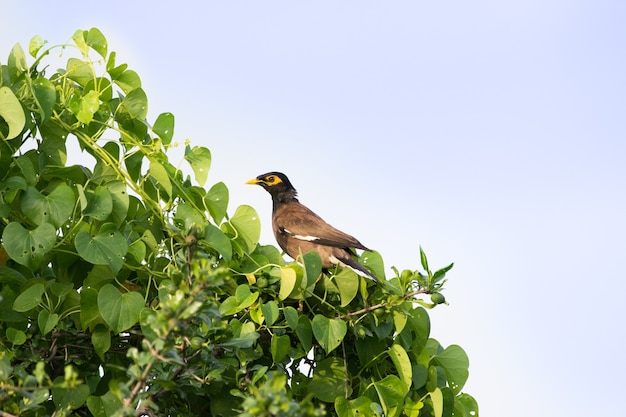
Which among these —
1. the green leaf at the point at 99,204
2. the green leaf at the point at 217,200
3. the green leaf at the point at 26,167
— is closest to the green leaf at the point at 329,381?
the green leaf at the point at 217,200

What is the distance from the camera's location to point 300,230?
4.97 metres

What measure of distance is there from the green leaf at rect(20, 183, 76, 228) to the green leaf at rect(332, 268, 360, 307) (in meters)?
1.04

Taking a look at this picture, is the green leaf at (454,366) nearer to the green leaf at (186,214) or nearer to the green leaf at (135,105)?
the green leaf at (186,214)

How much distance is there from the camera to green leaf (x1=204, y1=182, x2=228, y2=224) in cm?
330

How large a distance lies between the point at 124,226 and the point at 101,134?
16.1 inches

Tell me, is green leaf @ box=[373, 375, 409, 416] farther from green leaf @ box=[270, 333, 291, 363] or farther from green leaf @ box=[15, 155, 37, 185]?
green leaf @ box=[15, 155, 37, 185]

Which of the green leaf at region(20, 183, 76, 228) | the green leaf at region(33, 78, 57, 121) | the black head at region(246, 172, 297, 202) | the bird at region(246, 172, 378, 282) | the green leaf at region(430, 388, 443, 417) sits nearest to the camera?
the green leaf at region(20, 183, 76, 228)

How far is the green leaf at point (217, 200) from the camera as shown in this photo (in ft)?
10.8

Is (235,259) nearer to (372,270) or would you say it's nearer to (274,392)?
(372,270)

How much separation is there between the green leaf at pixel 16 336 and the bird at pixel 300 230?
1523mm

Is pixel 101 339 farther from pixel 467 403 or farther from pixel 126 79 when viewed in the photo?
pixel 467 403

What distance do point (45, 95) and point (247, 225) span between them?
0.88 meters

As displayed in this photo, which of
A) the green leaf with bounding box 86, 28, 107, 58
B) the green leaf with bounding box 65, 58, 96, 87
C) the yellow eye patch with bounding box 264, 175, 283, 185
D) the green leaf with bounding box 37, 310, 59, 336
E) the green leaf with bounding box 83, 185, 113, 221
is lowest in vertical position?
the green leaf with bounding box 37, 310, 59, 336

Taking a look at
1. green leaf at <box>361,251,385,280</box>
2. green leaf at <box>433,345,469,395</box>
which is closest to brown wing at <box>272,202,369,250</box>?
green leaf at <box>361,251,385,280</box>
